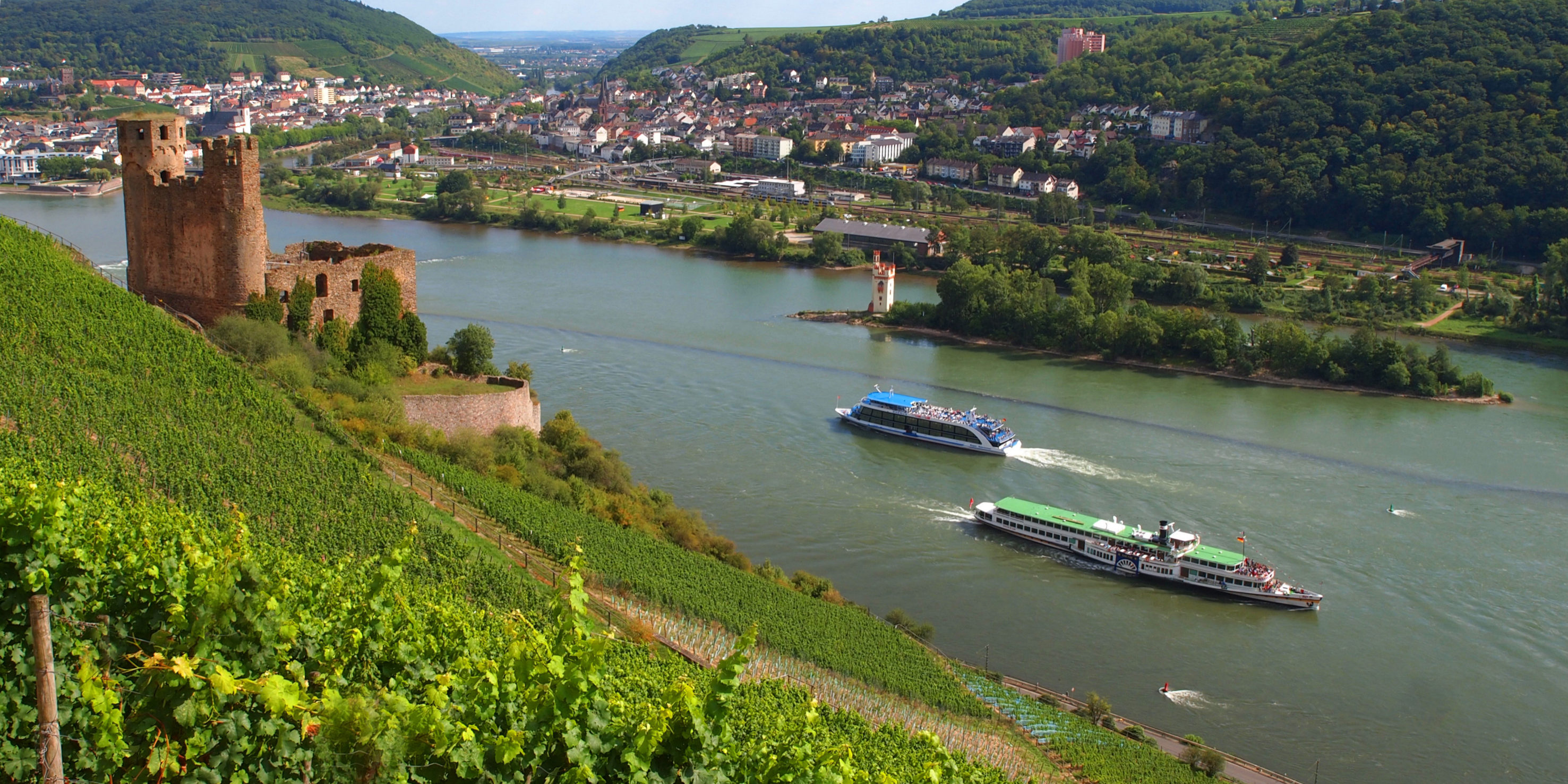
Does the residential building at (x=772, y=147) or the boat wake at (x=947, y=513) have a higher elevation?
the residential building at (x=772, y=147)

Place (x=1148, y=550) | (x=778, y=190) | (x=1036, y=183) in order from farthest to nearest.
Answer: (x=778, y=190) → (x=1036, y=183) → (x=1148, y=550)

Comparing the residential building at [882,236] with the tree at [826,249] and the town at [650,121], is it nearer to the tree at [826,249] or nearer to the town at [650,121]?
the tree at [826,249]

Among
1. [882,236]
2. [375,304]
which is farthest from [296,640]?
[882,236]

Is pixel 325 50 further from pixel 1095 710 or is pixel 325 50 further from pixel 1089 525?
pixel 1095 710

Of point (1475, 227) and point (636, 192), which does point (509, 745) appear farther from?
point (636, 192)

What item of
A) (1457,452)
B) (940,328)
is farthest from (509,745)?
(940,328)

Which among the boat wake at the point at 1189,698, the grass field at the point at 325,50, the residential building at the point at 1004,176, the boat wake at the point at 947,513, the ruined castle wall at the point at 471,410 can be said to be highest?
the grass field at the point at 325,50

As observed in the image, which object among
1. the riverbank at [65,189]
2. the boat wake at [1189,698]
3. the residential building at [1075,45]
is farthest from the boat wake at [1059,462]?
the residential building at [1075,45]
